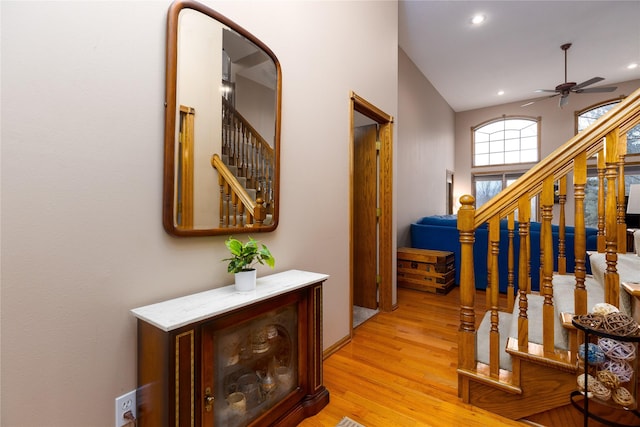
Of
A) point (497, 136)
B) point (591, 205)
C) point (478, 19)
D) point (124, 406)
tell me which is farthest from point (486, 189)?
point (124, 406)

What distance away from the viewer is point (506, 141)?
687cm

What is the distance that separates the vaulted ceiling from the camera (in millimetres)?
3535

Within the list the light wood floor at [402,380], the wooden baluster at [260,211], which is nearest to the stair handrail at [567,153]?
the light wood floor at [402,380]

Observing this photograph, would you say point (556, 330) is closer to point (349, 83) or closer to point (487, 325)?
point (487, 325)

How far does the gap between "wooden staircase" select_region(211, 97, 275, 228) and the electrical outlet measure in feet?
2.46

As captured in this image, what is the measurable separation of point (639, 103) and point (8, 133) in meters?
2.38

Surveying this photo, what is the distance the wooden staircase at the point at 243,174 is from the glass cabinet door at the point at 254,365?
0.51m

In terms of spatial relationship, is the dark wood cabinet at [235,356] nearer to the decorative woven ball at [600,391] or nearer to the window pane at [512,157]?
the decorative woven ball at [600,391]

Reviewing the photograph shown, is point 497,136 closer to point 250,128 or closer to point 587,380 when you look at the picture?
point 587,380

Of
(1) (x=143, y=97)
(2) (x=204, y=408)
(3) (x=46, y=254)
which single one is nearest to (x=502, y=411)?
(2) (x=204, y=408)

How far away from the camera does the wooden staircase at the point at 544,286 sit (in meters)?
1.34

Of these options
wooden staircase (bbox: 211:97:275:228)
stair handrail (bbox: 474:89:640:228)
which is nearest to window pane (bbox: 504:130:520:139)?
stair handrail (bbox: 474:89:640:228)

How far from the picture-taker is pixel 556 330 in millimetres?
1543

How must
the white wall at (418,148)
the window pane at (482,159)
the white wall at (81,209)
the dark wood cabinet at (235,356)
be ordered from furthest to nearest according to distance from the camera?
the window pane at (482,159) < the white wall at (418,148) < the dark wood cabinet at (235,356) < the white wall at (81,209)
